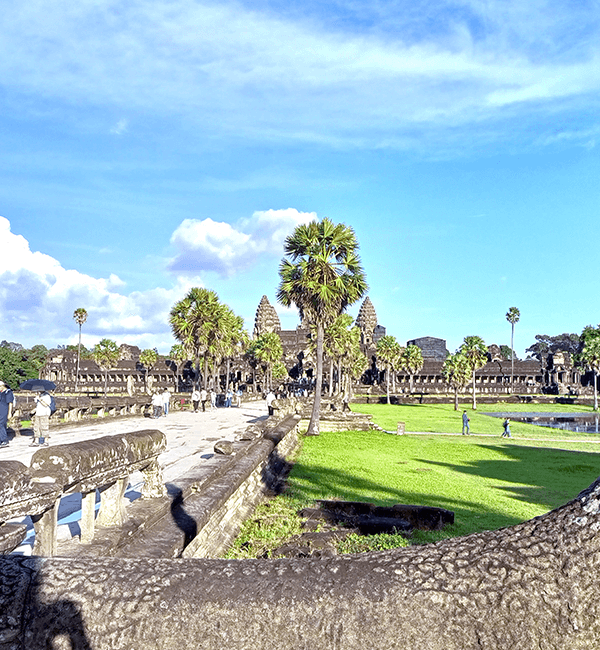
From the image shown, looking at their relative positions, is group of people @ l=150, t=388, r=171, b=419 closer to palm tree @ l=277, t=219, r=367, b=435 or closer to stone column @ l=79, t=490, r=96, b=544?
palm tree @ l=277, t=219, r=367, b=435

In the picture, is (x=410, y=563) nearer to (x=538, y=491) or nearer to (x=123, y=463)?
(x=123, y=463)

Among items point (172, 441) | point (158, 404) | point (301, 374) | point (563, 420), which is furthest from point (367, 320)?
point (172, 441)

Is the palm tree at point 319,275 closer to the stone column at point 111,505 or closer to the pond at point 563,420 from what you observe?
the stone column at point 111,505

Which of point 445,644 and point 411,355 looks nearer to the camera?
point 445,644

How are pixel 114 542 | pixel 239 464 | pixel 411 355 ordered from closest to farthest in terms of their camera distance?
pixel 114 542, pixel 239 464, pixel 411 355

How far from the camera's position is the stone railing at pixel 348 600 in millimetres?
1775

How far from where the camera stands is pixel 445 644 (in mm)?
1771

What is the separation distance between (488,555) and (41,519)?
8.94 ft

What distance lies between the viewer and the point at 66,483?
343 centimetres

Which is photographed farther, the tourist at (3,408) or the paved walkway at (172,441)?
the tourist at (3,408)

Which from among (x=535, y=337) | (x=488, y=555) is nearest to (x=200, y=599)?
(x=488, y=555)

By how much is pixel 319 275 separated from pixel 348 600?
23.2 m

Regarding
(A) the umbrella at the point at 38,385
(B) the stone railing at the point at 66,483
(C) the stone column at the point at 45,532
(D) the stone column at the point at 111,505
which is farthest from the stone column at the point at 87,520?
(A) the umbrella at the point at 38,385

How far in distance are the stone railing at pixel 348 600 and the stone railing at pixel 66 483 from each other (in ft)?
3.18
